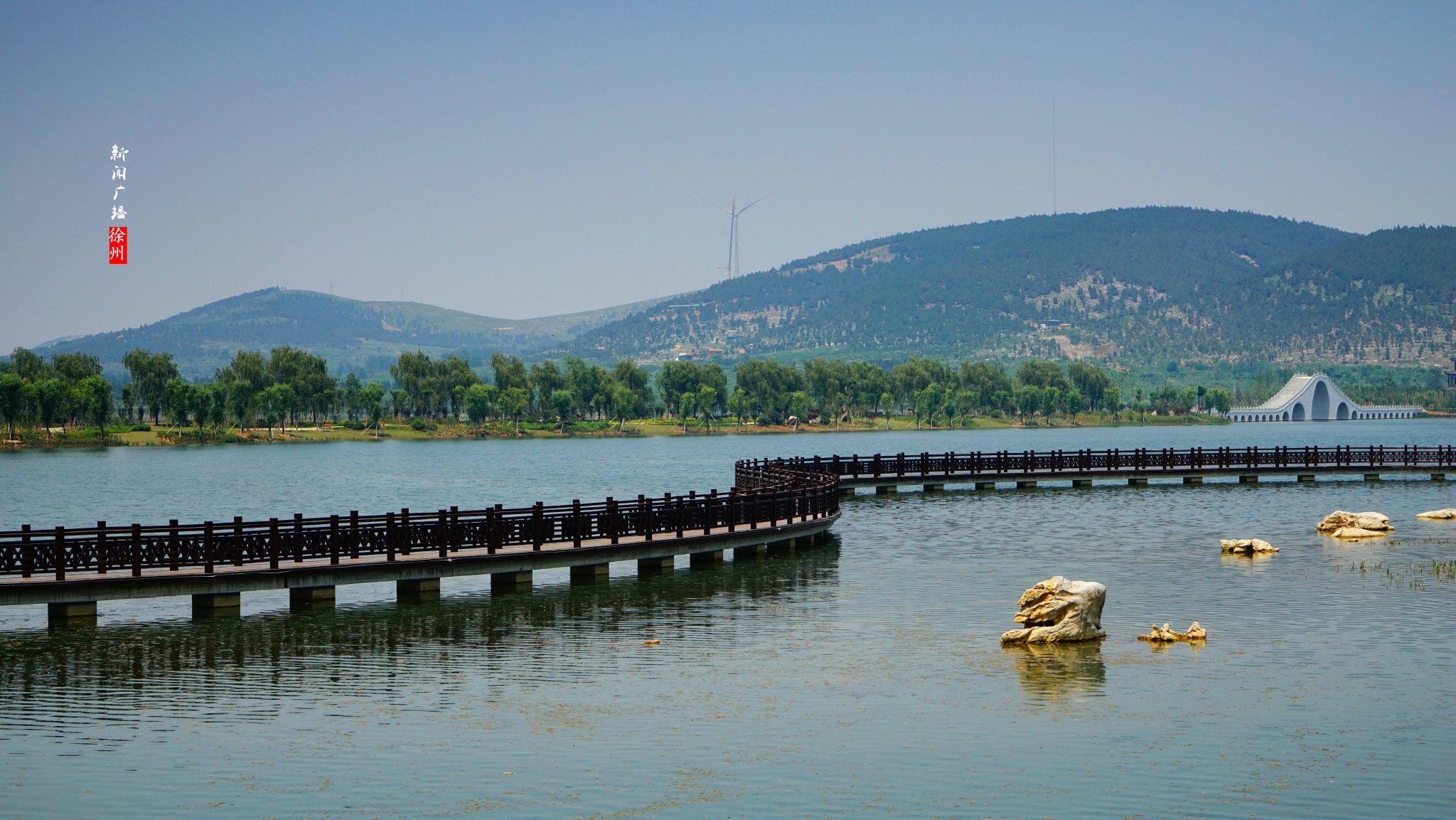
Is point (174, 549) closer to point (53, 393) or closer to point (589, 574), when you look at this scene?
point (589, 574)

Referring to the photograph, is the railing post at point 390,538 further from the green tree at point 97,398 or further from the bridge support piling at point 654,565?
the green tree at point 97,398

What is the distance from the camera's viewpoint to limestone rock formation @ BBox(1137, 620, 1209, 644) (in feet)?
92.4

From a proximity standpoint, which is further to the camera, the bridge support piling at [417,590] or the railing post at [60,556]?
the bridge support piling at [417,590]

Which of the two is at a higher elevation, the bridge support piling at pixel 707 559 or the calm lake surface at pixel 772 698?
the bridge support piling at pixel 707 559

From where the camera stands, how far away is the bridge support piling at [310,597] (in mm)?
34094

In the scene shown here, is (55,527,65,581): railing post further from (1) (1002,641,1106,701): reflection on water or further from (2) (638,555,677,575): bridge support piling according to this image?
(1) (1002,641,1106,701): reflection on water

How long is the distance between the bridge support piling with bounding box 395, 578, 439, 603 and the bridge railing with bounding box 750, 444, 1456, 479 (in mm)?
37699

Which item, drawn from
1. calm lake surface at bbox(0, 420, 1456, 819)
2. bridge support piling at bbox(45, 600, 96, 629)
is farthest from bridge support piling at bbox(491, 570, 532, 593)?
bridge support piling at bbox(45, 600, 96, 629)

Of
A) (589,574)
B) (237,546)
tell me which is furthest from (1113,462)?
(237,546)

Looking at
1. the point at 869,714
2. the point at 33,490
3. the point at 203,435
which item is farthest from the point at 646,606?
the point at 203,435

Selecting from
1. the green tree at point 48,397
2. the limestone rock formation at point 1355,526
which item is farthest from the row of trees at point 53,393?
the limestone rock formation at point 1355,526

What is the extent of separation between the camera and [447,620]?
32.6 m

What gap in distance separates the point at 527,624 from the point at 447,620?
2.18 meters

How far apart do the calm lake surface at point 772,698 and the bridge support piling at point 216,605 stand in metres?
0.39
